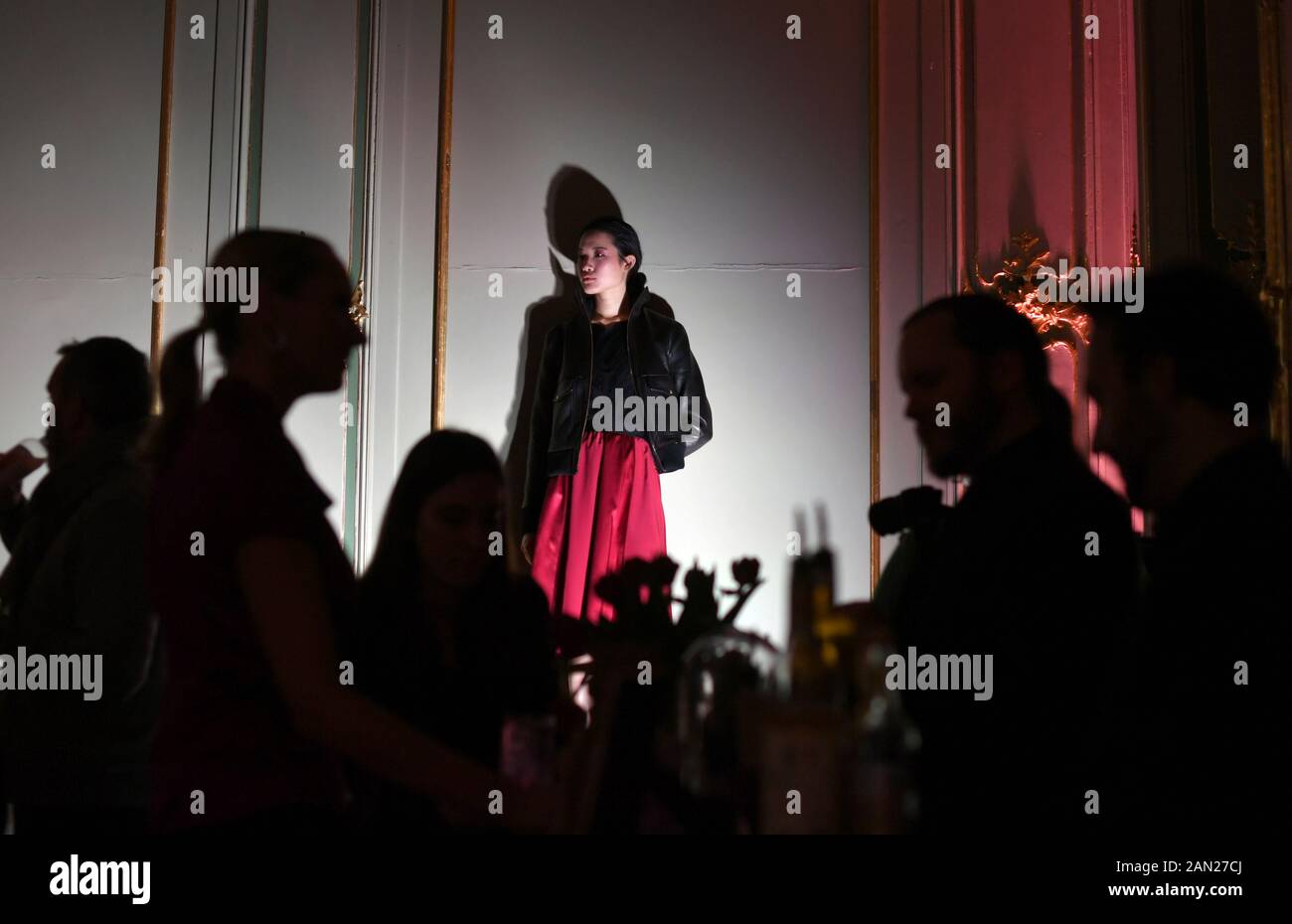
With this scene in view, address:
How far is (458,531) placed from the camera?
1.75m

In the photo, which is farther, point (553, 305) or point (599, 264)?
point (553, 305)

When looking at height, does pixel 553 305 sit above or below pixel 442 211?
below

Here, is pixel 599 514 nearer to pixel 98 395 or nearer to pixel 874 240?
pixel 874 240

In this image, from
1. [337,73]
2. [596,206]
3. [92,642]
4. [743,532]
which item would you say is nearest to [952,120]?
Result: [596,206]

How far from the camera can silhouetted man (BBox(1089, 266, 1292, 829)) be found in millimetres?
1120

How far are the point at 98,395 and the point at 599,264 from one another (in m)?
1.89

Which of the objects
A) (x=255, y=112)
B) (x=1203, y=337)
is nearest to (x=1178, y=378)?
(x=1203, y=337)

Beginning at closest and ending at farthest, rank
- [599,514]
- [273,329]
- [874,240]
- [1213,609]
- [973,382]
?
[1213,609] < [273,329] < [973,382] < [599,514] < [874,240]

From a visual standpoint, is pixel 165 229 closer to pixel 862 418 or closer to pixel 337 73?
pixel 337 73

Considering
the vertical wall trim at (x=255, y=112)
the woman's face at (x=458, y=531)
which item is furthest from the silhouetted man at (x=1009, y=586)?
the vertical wall trim at (x=255, y=112)

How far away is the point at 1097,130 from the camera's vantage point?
3.76 metres

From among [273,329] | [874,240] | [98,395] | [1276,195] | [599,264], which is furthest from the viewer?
[874,240]

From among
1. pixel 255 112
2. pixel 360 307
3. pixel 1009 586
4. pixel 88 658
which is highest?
pixel 255 112

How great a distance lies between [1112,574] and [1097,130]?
2.81 metres
